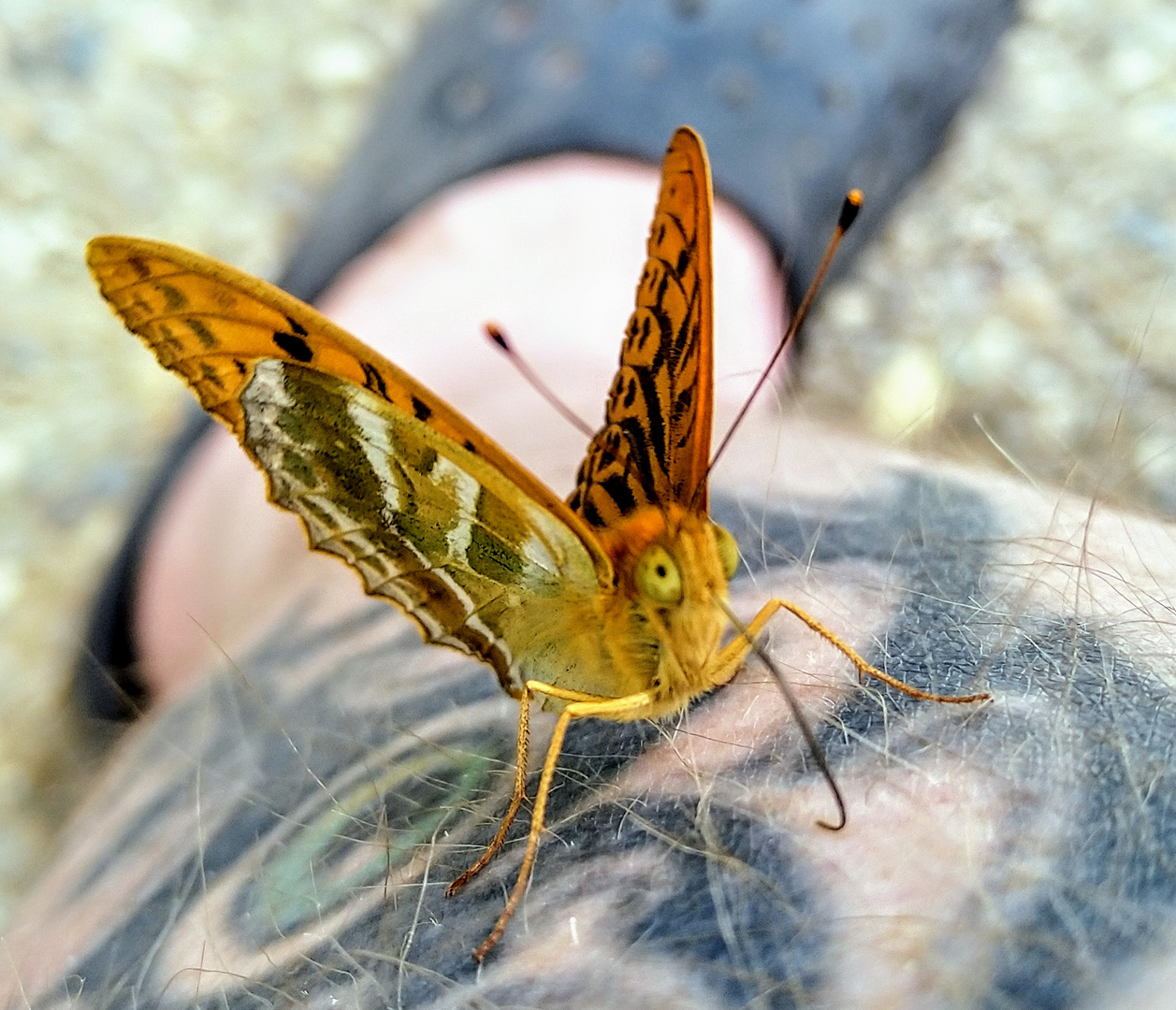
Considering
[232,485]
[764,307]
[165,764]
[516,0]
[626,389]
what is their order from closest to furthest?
[626,389] < [165,764] < [232,485] < [764,307] < [516,0]

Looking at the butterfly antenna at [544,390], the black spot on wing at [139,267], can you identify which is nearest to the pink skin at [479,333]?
the butterfly antenna at [544,390]

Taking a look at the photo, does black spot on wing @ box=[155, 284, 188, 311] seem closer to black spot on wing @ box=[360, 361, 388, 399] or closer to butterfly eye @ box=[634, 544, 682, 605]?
black spot on wing @ box=[360, 361, 388, 399]

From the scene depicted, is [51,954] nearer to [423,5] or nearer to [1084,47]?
[423,5]

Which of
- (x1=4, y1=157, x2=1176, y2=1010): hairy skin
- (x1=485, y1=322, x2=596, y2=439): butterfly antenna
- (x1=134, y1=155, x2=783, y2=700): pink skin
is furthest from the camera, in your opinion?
(x1=134, y1=155, x2=783, y2=700): pink skin

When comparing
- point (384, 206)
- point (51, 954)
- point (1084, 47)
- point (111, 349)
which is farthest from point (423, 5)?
point (51, 954)

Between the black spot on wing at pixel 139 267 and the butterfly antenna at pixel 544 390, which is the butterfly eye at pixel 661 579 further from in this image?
the black spot on wing at pixel 139 267

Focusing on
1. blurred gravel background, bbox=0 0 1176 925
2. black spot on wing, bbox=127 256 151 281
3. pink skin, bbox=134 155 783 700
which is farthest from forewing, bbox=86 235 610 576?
blurred gravel background, bbox=0 0 1176 925

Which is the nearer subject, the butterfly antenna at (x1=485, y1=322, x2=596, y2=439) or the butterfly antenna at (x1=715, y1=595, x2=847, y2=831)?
the butterfly antenna at (x1=715, y1=595, x2=847, y2=831)
